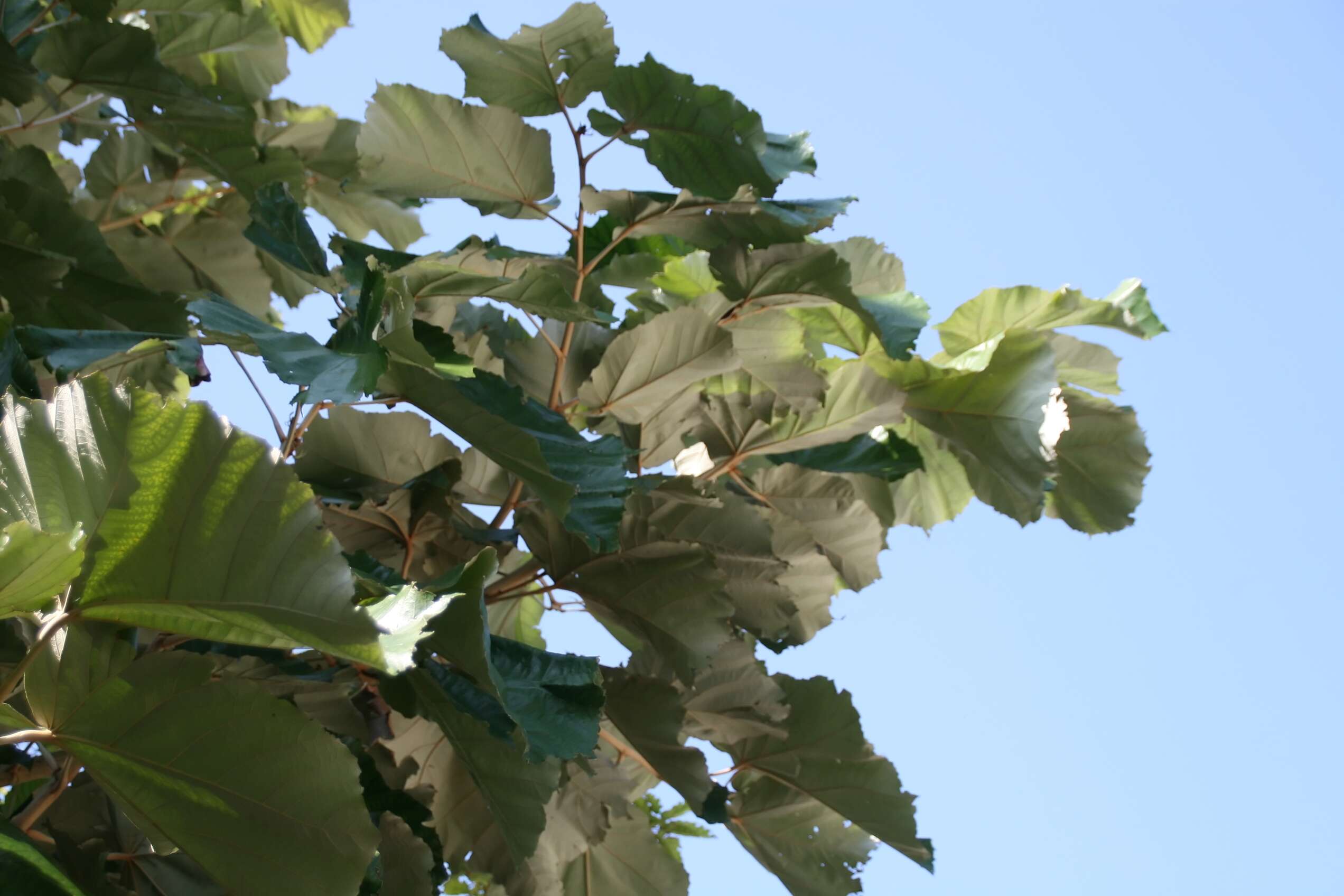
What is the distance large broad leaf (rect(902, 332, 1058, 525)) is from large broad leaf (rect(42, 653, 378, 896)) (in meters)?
0.52

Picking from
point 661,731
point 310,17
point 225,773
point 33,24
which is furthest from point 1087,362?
point 310,17

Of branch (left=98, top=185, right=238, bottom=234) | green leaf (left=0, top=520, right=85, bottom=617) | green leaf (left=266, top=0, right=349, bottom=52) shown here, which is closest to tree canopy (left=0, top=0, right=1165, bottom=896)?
green leaf (left=0, top=520, right=85, bottom=617)

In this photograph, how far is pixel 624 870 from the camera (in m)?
0.84

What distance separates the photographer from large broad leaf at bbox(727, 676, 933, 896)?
80 cm

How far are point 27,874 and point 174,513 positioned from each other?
5.7 inches

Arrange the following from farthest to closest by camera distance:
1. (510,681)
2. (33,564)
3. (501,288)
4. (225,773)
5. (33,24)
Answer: (33,24) < (501,288) < (510,681) < (225,773) < (33,564)

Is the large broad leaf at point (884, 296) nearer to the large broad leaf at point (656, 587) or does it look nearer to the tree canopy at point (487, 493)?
the tree canopy at point (487, 493)

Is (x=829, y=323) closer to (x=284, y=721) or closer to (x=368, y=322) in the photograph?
(x=368, y=322)

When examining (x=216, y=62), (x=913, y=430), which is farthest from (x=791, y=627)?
(x=216, y=62)

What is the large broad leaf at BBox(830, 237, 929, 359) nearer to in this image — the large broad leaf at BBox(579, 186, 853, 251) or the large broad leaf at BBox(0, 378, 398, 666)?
the large broad leaf at BBox(579, 186, 853, 251)

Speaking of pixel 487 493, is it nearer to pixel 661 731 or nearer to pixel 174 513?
pixel 661 731

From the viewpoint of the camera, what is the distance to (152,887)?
580 millimetres

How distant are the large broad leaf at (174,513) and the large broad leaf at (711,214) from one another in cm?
42

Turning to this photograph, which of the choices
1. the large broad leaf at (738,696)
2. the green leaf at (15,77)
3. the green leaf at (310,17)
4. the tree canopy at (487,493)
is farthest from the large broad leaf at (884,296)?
the green leaf at (310,17)
